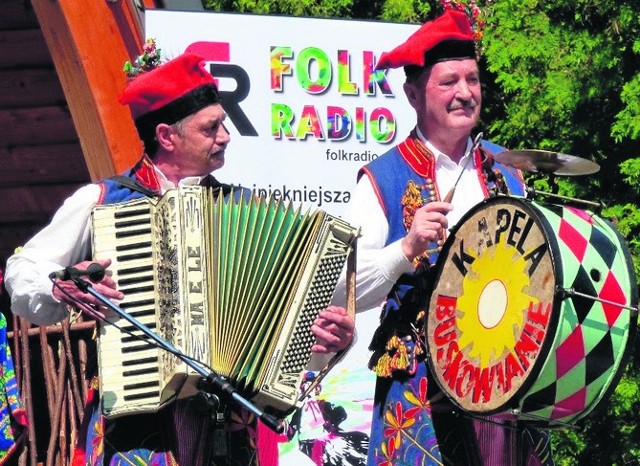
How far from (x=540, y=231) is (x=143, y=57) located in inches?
58.9

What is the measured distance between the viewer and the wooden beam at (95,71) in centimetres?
761

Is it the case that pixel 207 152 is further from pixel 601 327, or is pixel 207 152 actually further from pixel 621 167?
pixel 621 167

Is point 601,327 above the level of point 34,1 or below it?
below

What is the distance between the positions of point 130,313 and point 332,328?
24.2 inches

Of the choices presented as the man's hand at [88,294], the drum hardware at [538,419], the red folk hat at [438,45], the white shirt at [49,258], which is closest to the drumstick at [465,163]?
the red folk hat at [438,45]

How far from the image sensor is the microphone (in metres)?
4.96

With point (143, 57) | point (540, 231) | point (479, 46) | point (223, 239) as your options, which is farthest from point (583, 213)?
point (479, 46)

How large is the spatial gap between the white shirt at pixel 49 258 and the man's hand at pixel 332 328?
0.64 m

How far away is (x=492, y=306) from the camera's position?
5.24 metres

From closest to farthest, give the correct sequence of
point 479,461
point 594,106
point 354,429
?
point 479,461
point 354,429
point 594,106

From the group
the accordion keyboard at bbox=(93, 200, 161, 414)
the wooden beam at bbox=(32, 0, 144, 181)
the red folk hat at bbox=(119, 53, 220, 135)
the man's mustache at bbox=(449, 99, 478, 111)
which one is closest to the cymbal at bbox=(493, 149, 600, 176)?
the man's mustache at bbox=(449, 99, 478, 111)

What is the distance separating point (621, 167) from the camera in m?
7.70

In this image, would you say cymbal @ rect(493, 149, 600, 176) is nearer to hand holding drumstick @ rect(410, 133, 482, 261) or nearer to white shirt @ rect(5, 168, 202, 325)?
hand holding drumstick @ rect(410, 133, 482, 261)

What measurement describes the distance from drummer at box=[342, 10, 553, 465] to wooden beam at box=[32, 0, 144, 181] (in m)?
2.14
